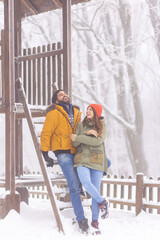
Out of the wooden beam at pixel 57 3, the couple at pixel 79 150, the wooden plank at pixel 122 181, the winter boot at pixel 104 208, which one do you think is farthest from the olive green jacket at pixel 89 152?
the wooden beam at pixel 57 3

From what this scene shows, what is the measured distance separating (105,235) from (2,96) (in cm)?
289

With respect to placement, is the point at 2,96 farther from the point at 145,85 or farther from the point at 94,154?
the point at 145,85

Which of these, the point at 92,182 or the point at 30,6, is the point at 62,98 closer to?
the point at 92,182

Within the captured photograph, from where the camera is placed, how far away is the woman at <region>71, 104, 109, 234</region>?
560 centimetres

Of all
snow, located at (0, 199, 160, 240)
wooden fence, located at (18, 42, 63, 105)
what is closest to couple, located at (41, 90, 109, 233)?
snow, located at (0, 199, 160, 240)

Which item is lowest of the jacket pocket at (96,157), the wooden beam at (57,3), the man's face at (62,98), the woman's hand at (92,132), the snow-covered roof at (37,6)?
the jacket pocket at (96,157)

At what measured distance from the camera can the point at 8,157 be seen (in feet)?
21.2

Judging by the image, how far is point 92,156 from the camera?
572 cm

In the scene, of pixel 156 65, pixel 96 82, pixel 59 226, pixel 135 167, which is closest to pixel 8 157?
pixel 59 226

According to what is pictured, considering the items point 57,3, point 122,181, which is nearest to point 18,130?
point 122,181

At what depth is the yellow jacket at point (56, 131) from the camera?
5824mm

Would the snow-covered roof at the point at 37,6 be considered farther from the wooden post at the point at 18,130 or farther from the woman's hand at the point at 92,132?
the woman's hand at the point at 92,132

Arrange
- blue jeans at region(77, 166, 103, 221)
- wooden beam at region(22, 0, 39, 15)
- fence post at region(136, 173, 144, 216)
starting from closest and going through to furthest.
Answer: blue jeans at region(77, 166, 103, 221) → fence post at region(136, 173, 144, 216) → wooden beam at region(22, 0, 39, 15)

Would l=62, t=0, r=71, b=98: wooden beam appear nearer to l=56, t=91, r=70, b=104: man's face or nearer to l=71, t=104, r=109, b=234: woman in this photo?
l=56, t=91, r=70, b=104: man's face
